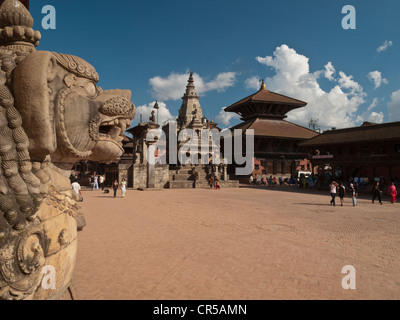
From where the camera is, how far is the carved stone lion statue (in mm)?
2371

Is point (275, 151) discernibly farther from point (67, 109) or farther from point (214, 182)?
point (67, 109)

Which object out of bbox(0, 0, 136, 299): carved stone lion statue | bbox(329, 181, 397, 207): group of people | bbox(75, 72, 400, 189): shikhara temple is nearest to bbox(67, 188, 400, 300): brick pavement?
bbox(0, 0, 136, 299): carved stone lion statue

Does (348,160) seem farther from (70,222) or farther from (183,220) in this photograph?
(70,222)

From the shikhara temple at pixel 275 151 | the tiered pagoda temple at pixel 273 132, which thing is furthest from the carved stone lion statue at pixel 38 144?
the tiered pagoda temple at pixel 273 132

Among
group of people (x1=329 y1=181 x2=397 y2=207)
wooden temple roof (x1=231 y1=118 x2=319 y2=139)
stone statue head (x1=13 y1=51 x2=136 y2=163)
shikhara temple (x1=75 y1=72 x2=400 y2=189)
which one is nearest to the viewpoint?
stone statue head (x1=13 y1=51 x2=136 y2=163)

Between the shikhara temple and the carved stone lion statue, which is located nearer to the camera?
the carved stone lion statue

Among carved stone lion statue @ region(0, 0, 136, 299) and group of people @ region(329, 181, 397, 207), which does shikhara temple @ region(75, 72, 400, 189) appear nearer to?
group of people @ region(329, 181, 397, 207)

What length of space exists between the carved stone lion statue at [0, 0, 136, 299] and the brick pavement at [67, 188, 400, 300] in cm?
150

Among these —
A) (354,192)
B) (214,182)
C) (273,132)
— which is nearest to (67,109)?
(354,192)

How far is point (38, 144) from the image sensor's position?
8.34 feet

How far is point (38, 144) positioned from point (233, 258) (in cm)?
480

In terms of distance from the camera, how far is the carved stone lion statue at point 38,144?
2.37m

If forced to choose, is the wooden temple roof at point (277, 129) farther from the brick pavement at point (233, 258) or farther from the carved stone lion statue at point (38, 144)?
the carved stone lion statue at point (38, 144)

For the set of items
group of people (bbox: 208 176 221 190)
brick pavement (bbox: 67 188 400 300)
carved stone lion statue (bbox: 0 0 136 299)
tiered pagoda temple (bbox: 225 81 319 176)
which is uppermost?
tiered pagoda temple (bbox: 225 81 319 176)
